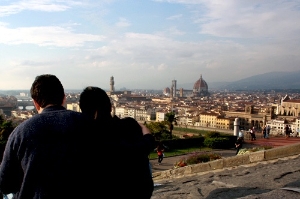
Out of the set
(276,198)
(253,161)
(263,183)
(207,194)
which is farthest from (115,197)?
(253,161)

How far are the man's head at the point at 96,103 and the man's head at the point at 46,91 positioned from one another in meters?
0.19

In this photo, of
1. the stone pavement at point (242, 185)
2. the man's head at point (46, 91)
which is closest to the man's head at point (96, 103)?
the man's head at point (46, 91)

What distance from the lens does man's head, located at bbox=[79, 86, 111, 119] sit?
2014mm

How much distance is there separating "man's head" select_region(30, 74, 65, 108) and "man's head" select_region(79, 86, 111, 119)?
0.19 meters

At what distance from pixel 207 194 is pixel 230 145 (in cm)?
1716

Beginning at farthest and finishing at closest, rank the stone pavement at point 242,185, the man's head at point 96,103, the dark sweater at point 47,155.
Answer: the stone pavement at point 242,185 → the man's head at point 96,103 → the dark sweater at point 47,155

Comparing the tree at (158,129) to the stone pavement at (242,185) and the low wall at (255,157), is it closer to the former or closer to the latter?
the low wall at (255,157)

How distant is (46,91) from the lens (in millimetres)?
1861

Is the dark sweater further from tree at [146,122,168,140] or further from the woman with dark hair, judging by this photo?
tree at [146,122,168,140]

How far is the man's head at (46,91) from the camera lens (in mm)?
1859

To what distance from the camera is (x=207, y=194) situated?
357cm

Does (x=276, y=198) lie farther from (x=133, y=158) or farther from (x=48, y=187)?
(x=48, y=187)

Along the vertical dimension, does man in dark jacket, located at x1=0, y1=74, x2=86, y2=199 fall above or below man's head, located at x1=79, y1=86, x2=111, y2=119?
below

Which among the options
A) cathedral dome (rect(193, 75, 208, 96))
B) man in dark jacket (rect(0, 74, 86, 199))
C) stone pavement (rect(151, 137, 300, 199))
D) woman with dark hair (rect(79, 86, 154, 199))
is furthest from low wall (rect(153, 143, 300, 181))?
cathedral dome (rect(193, 75, 208, 96))
